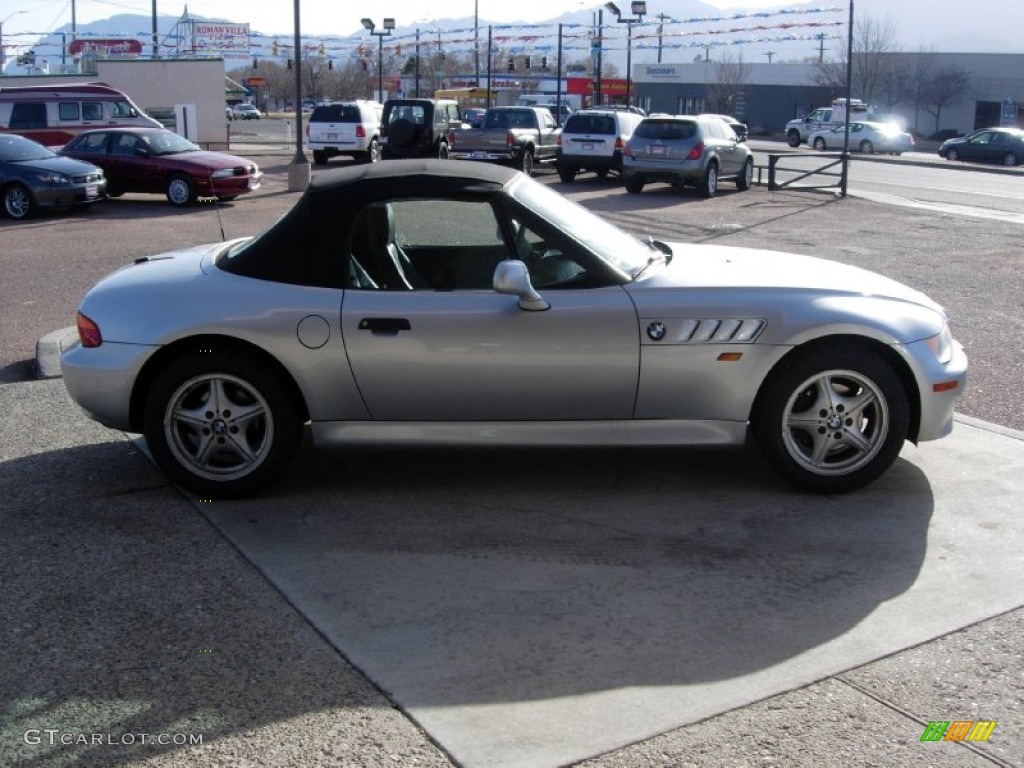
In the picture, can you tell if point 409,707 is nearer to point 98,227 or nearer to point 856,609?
point 856,609

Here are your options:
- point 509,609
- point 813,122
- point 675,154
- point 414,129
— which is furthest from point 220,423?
point 813,122

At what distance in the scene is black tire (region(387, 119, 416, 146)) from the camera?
105 feet

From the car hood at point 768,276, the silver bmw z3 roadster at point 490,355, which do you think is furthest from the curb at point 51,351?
the car hood at point 768,276

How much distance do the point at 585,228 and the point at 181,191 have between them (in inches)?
697

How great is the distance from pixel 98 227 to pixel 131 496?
1427cm

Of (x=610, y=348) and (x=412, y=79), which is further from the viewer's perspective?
Answer: (x=412, y=79)

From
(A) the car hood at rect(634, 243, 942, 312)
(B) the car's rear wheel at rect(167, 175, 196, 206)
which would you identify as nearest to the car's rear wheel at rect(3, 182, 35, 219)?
(B) the car's rear wheel at rect(167, 175, 196, 206)

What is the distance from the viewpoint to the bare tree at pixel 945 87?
236 ft

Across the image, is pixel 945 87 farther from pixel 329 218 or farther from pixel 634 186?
pixel 329 218

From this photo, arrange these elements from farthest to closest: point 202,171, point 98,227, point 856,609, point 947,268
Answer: point 202,171
point 98,227
point 947,268
point 856,609

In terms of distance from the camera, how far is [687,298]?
5.62m

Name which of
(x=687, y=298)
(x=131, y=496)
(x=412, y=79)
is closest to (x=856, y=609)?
(x=687, y=298)

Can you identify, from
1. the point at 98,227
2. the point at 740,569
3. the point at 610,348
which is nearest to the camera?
the point at 740,569

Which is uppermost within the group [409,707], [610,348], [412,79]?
[412,79]
